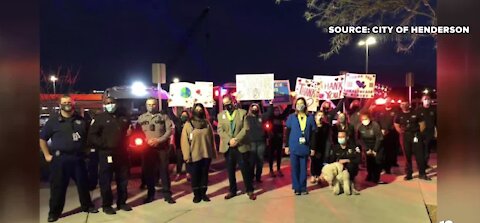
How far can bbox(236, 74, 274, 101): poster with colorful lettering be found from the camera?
34.6ft

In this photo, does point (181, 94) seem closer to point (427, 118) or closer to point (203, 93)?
point (203, 93)

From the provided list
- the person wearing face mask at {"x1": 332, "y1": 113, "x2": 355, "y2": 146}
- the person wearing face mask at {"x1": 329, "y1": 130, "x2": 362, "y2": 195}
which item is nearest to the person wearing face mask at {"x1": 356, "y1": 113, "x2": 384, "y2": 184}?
the person wearing face mask at {"x1": 332, "y1": 113, "x2": 355, "y2": 146}

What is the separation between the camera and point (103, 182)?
7.52m

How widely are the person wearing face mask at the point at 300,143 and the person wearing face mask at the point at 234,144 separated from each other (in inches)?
31.8

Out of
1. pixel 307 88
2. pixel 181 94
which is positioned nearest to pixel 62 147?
pixel 181 94

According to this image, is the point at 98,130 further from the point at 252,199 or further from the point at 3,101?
the point at 3,101

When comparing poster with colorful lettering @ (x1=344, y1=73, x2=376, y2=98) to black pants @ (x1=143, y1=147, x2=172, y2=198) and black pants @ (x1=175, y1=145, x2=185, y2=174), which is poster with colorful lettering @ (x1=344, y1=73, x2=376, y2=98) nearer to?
black pants @ (x1=175, y1=145, x2=185, y2=174)

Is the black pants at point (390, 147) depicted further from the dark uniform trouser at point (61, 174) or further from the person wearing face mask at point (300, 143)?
the dark uniform trouser at point (61, 174)

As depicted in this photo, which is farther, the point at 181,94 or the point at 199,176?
the point at 181,94

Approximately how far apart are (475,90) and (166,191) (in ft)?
17.8

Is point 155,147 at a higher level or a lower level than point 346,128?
lower

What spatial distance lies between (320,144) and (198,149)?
280 cm

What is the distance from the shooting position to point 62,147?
23.5 feet

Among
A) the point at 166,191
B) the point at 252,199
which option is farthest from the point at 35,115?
the point at 252,199
